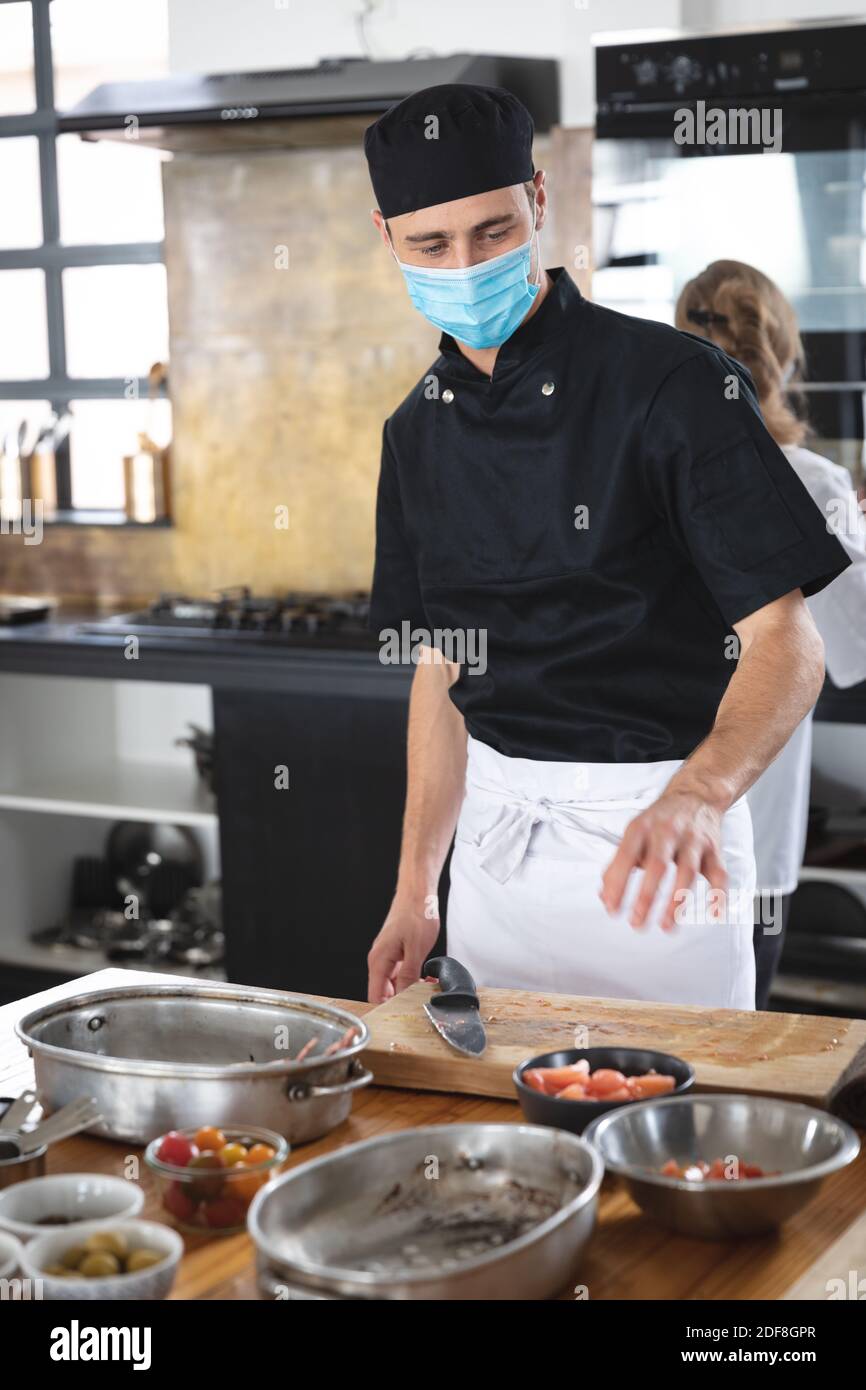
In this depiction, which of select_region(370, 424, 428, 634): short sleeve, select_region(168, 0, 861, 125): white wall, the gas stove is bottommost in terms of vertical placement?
the gas stove

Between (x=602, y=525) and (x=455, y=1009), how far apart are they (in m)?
0.60

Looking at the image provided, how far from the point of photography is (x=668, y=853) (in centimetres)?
130

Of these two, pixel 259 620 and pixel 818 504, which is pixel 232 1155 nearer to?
pixel 818 504

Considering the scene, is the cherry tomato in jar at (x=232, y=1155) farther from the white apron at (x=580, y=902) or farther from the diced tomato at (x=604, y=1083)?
the white apron at (x=580, y=902)

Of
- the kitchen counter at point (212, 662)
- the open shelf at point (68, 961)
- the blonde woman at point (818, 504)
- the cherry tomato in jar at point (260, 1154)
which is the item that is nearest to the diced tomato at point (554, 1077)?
the cherry tomato in jar at point (260, 1154)

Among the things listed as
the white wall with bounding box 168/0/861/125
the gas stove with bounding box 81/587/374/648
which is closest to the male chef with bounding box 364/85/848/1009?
the gas stove with bounding box 81/587/374/648

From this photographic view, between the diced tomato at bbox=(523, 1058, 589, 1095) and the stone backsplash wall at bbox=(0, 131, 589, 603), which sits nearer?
the diced tomato at bbox=(523, 1058, 589, 1095)

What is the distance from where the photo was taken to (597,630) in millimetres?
1810

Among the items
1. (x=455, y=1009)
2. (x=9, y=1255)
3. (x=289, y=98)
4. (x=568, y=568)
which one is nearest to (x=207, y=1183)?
(x=9, y=1255)

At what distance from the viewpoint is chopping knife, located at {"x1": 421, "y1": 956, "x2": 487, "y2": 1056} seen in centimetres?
141

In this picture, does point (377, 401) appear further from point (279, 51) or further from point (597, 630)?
point (597, 630)

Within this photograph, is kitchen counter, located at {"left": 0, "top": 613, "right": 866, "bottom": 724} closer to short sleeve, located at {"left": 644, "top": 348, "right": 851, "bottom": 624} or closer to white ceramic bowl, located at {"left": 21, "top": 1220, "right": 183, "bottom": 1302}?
short sleeve, located at {"left": 644, "top": 348, "right": 851, "bottom": 624}

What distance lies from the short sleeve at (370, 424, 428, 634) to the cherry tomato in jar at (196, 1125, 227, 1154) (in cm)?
99
